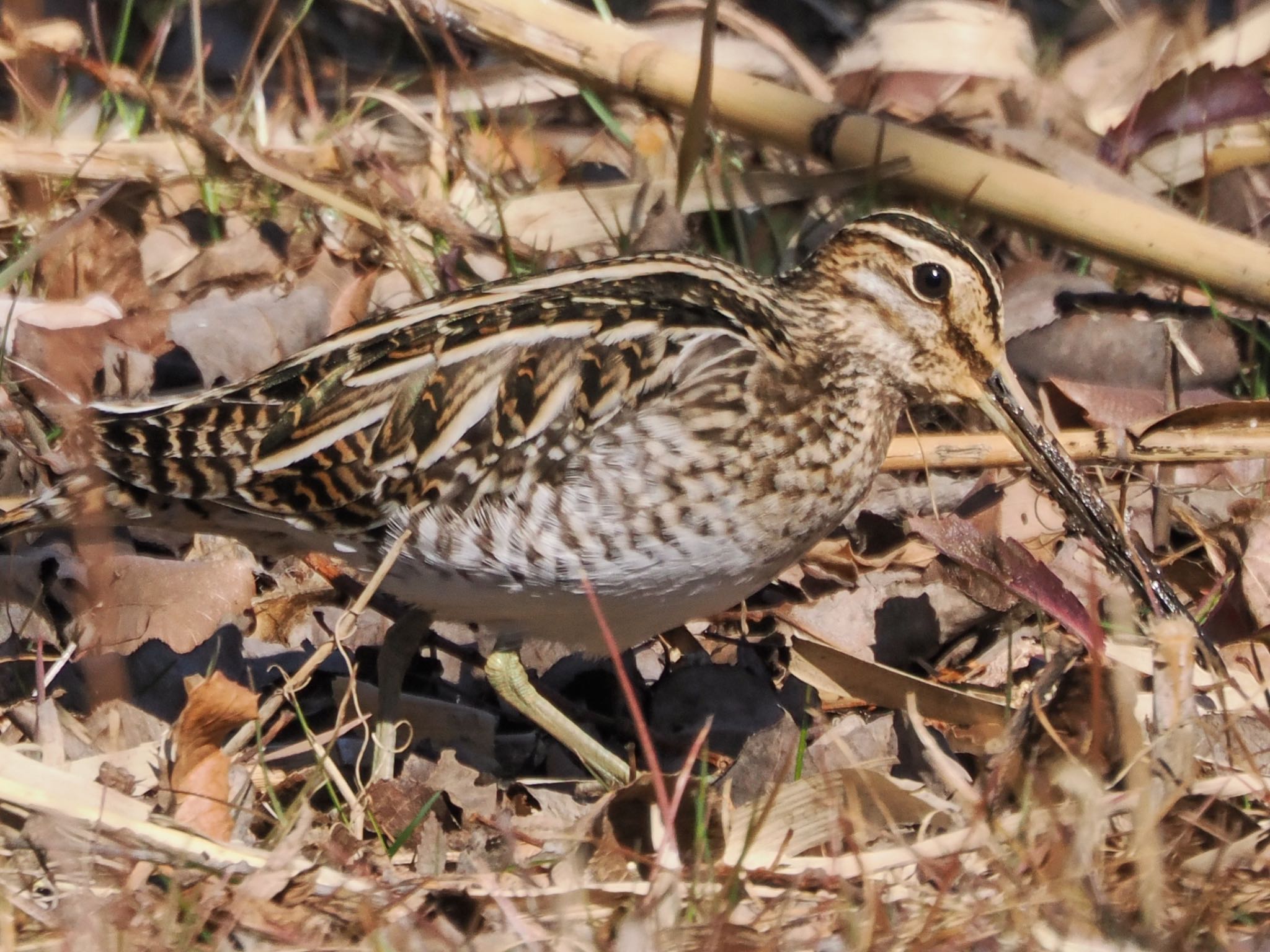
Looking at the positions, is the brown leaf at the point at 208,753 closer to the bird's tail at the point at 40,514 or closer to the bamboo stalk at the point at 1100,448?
the bird's tail at the point at 40,514

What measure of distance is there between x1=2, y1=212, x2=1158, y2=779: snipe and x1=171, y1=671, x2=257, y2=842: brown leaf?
0.32 meters

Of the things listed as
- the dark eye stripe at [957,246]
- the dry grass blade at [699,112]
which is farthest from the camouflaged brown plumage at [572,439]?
the dry grass blade at [699,112]

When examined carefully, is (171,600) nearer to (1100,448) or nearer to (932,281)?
(932,281)

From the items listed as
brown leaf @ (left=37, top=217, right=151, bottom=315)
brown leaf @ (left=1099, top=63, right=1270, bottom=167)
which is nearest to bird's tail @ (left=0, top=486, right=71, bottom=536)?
brown leaf @ (left=37, top=217, right=151, bottom=315)

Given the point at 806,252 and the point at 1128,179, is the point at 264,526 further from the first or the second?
the point at 1128,179

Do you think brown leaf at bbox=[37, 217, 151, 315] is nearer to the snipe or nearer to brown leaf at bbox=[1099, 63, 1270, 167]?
the snipe

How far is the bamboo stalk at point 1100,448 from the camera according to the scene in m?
3.76

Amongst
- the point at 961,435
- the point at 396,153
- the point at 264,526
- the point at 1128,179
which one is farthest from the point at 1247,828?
the point at 396,153

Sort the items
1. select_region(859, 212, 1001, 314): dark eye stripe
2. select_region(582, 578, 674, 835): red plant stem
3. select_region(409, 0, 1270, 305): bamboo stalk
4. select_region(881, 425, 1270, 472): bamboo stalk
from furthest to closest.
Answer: select_region(409, 0, 1270, 305): bamboo stalk → select_region(881, 425, 1270, 472): bamboo stalk → select_region(859, 212, 1001, 314): dark eye stripe → select_region(582, 578, 674, 835): red plant stem

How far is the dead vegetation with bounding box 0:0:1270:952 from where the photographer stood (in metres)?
2.61

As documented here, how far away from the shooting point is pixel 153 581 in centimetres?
355

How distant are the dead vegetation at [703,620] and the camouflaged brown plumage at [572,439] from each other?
0.21 metres

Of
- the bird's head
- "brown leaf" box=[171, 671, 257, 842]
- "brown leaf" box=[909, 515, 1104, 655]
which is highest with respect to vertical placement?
the bird's head

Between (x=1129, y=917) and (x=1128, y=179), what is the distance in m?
2.67
